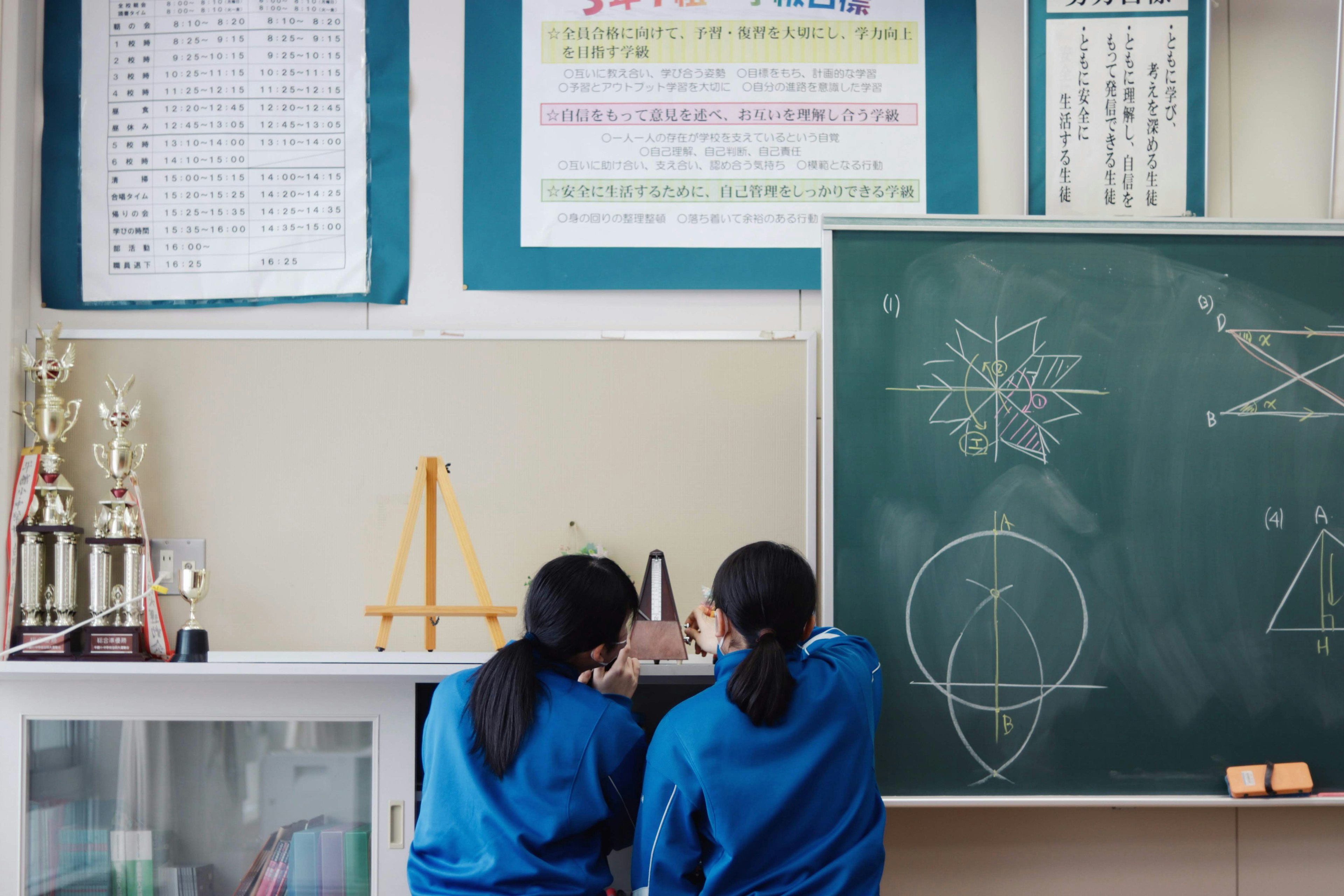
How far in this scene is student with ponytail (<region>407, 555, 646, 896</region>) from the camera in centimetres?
126

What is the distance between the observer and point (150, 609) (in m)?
1.97

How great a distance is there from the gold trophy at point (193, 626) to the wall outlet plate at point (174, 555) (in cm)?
3

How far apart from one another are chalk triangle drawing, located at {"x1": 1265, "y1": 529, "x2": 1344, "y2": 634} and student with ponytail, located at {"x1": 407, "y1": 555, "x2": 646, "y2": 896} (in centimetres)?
139

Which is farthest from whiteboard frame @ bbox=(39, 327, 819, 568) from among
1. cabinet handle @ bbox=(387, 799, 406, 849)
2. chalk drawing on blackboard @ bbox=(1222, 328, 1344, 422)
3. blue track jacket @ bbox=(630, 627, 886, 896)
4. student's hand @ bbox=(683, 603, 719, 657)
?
cabinet handle @ bbox=(387, 799, 406, 849)

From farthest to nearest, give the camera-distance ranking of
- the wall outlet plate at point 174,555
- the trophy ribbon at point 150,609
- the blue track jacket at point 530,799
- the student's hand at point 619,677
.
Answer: the wall outlet plate at point 174,555
the trophy ribbon at point 150,609
the student's hand at point 619,677
the blue track jacket at point 530,799

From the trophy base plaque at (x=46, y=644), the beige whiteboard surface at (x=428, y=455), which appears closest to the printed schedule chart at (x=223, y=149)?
the beige whiteboard surface at (x=428, y=455)

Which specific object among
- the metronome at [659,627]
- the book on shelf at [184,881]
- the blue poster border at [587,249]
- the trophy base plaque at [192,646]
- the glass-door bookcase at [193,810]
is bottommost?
the book on shelf at [184,881]

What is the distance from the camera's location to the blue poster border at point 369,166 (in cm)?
213

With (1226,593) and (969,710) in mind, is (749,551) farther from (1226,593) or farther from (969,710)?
(1226,593)

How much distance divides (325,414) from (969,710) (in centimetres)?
160

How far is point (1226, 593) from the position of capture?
5.89 ft

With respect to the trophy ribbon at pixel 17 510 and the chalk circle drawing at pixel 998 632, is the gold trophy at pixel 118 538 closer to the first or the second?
the trophy ribbon at pixel 17 510

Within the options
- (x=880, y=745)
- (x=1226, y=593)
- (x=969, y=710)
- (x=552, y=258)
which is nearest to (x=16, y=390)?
(x=552, y=258)

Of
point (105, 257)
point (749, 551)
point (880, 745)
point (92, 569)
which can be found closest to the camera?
point (749, 551)
